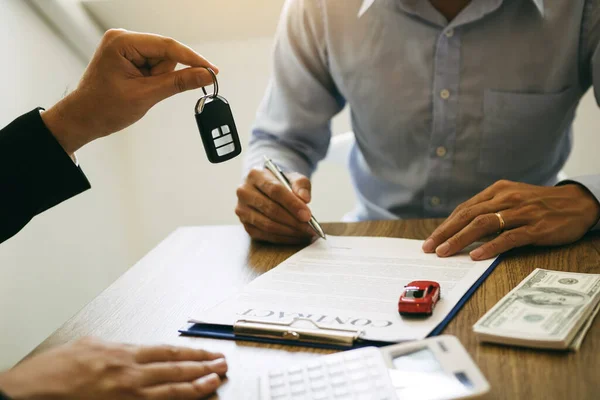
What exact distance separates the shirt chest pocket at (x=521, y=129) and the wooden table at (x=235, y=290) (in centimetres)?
30

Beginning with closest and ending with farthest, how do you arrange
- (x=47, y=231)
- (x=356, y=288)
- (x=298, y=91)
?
(x=356, y=288), (x=298, y=91), (x=47, y=231)

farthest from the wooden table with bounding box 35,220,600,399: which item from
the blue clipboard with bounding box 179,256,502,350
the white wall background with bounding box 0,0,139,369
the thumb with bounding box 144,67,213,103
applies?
the white wall background with bounding box 0,0,139,369

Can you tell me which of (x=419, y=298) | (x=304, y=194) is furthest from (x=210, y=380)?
(x=304, y=194)

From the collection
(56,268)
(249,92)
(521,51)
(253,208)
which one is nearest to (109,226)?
(56,268)

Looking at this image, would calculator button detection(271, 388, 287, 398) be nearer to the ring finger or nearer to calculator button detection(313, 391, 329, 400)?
calculator button detection(313, 391, 329, 400)

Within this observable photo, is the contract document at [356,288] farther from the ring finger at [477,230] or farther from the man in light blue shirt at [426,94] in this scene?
the man in light blue shirt at [426,94]

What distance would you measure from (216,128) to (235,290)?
0.24 metres

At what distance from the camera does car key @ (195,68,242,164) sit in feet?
2.94

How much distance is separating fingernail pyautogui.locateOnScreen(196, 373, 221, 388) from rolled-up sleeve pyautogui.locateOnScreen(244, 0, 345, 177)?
32.5 inches

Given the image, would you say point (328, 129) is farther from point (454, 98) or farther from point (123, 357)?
point (123, 357)

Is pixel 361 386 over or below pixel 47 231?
over

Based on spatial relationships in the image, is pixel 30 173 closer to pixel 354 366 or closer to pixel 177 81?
pixel 177 81

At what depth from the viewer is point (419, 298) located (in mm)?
691


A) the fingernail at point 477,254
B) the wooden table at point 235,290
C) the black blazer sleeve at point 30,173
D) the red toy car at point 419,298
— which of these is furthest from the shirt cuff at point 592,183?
the black blazer sleeve at point 30,173
